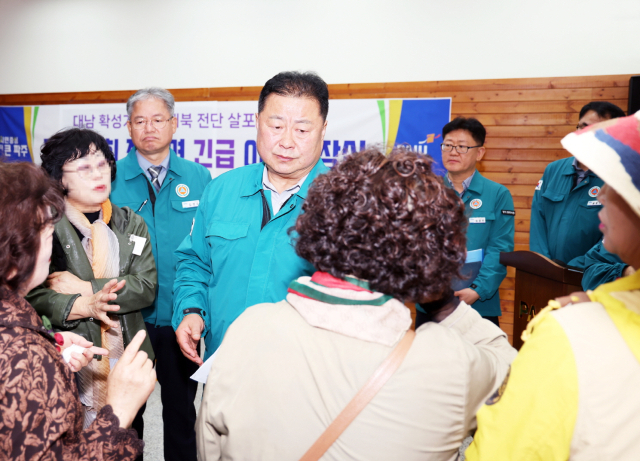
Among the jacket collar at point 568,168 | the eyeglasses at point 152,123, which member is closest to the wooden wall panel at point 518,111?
the jacket collar at point 568,168

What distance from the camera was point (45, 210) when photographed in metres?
1.09

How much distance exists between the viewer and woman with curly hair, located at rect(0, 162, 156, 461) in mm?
873

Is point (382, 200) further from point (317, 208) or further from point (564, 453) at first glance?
point (564, 453)

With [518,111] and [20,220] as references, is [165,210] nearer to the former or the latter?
[20,220]

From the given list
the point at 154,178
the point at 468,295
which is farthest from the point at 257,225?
the point at 468,295

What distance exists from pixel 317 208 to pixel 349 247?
118 mm

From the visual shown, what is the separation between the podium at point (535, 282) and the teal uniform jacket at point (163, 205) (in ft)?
6.09

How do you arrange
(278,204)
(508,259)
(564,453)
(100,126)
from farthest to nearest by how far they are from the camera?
(100,126), (508,259), (278,204), (564,453)

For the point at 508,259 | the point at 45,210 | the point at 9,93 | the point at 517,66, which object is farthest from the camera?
the point at 9,93

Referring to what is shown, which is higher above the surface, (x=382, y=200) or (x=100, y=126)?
(x=100, y=126)

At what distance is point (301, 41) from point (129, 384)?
13.5 feet

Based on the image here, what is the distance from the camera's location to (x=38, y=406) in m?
Answer: 0.89

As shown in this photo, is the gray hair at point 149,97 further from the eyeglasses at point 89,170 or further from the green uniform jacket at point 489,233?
the green uniform jacket at point 489,233

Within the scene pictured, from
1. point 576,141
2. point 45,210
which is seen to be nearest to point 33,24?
point 45,210
